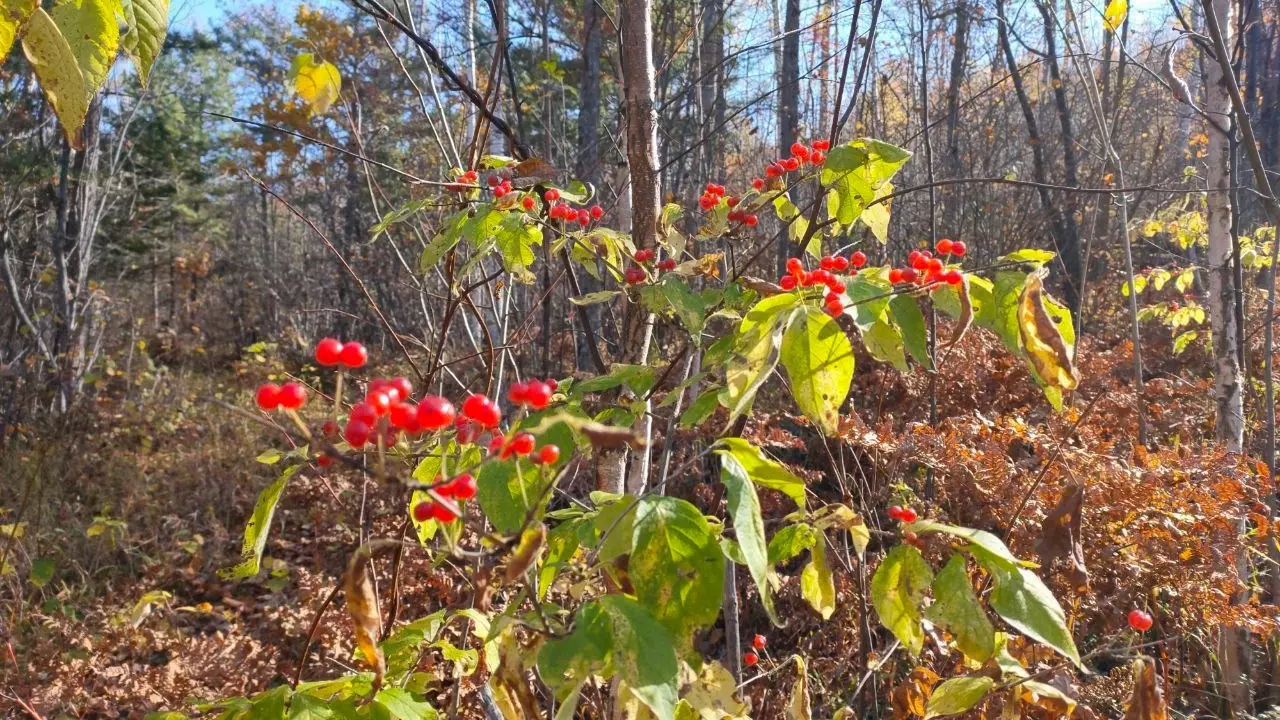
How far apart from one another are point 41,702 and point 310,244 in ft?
34.8

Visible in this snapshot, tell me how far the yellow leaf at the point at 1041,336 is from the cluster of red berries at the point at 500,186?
0.89 metres

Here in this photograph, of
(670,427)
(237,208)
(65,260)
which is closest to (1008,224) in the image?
(670,427)

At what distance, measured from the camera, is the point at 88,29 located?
0.66m

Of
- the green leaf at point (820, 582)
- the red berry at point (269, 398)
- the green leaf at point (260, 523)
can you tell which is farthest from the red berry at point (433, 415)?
the green leaf at point (820, 582)

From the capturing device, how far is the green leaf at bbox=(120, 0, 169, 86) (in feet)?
2.16

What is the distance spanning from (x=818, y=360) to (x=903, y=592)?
0.34 meters

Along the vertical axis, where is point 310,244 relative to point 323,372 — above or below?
above

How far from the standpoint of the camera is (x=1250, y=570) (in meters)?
3.08

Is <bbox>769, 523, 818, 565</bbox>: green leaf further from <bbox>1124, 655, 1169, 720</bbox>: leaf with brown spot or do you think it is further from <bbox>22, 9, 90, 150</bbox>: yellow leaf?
<bbox>22, 9, 90, 150</bbox>: yellow leaf

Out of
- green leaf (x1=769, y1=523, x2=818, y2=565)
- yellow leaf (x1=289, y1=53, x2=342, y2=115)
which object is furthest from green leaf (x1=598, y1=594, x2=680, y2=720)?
yellow leaf (x1=289, y1=53, x2=342, y2=115)

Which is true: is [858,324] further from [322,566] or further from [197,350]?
[197,350]

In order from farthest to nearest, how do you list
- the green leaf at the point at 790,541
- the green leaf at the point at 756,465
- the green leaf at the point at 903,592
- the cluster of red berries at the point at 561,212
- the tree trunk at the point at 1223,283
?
1. the tree trunk at the point at 1223,283
2. the cluster of red berries at the point at 561,212
3. the green leaf at the point at 790,541
4. the green leaf at the point at 903,592
5. the green leaf at the point at 756,465

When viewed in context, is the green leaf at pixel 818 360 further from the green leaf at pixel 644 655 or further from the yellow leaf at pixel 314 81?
the yellow leaf at pixel 314 81

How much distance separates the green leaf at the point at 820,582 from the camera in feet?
3.32
